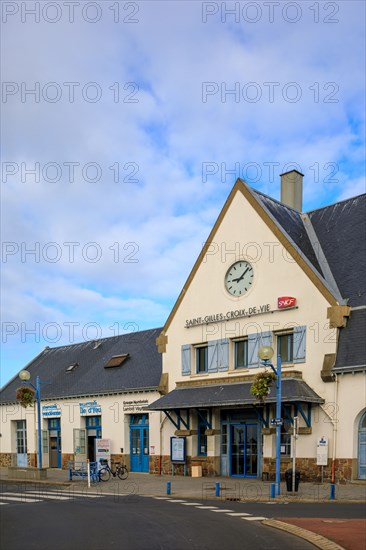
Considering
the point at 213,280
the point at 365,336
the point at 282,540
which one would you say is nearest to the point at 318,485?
the point at 365,336

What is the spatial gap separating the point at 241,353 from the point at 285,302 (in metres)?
3.64

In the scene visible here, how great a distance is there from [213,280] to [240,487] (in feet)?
32.9

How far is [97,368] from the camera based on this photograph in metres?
36.8

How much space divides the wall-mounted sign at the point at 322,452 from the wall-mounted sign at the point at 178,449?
7460 millimetres

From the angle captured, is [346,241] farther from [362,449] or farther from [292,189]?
[362,449]

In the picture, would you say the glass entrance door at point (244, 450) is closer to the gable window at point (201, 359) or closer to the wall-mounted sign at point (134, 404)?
the gable window at point (201, 359)

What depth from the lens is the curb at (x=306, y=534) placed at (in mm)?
9675

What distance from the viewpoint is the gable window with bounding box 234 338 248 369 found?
87.8ft

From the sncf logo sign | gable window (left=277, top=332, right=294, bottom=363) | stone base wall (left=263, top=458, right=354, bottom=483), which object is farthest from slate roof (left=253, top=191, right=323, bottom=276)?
stone base wall (left=263, top=458, right=354, bottom=483)

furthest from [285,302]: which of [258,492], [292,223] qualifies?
[258,492]

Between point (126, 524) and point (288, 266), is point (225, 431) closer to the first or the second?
point (288, 266)


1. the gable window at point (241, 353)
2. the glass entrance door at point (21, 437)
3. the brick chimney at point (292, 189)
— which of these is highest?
the brick chimney at point (292, 189)

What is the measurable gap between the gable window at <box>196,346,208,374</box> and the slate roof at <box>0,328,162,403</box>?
111 inches

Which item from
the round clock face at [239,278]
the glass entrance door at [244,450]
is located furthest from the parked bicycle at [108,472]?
the round clock face at [239,278]
